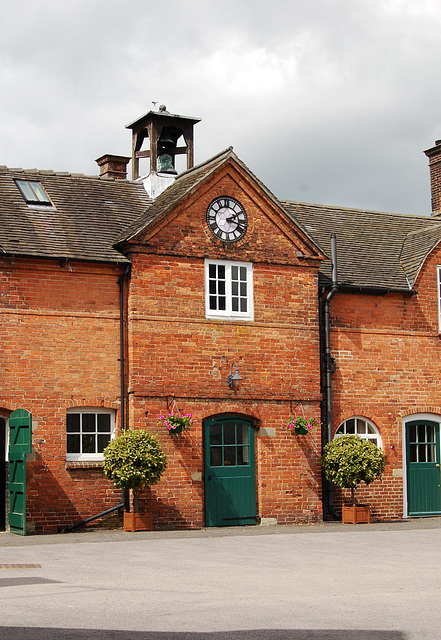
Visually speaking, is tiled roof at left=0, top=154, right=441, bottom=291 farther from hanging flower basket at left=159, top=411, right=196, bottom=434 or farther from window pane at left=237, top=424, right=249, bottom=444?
window pane at left=237, top=424, right=249, bottom=444

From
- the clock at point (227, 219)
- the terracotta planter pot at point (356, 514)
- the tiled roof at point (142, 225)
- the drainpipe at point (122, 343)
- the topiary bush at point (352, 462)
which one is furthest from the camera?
the clock at point (227, 219)

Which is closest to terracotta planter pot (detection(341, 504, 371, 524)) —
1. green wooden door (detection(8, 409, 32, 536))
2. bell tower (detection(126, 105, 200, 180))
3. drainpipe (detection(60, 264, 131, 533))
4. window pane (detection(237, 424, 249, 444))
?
window pane (detection(237, 424, 249, 444))

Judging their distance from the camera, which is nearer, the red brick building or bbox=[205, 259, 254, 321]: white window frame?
the red brick building

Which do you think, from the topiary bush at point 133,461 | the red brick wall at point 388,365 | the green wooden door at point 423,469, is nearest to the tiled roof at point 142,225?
the red brick wall at point 388,365

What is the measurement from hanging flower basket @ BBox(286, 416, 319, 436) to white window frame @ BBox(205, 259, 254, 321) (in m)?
2.55

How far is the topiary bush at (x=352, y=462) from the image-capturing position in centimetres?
2177

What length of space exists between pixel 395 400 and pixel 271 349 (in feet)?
12.7

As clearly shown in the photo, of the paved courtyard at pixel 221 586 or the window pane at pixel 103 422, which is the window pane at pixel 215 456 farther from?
the paved courtyard at pixel 221 586

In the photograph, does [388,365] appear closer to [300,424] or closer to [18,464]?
[300,424]

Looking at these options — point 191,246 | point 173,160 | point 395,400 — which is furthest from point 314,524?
point 173,160

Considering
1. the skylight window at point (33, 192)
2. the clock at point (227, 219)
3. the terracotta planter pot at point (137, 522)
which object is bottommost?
the terracotta planter pot at point (137, 522)

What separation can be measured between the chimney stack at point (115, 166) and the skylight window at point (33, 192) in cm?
403

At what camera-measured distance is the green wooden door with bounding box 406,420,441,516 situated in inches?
956

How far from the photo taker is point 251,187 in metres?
22.9
